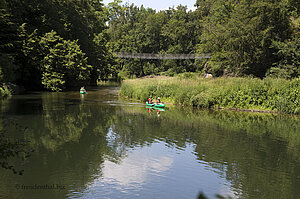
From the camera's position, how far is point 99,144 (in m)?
15.4

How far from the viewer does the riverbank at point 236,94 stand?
27.8 meters

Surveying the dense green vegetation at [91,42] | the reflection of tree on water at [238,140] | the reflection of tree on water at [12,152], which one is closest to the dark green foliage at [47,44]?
the dense green vegetation at [91,42]

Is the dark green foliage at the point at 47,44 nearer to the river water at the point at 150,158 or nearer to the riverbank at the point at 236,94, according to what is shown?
the riverbank at the point at 236,94

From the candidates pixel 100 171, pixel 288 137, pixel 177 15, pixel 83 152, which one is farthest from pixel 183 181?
pixel 177 15

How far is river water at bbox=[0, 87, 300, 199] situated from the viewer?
983 cm

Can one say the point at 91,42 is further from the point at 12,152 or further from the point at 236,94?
the point at 12,152

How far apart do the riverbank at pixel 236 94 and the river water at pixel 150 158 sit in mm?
4462

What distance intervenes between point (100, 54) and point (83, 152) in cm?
4892

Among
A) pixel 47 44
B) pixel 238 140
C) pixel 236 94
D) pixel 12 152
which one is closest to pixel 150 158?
pixel 238 140

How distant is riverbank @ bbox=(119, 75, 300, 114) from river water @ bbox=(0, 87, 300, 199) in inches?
176

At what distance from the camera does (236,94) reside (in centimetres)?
3017

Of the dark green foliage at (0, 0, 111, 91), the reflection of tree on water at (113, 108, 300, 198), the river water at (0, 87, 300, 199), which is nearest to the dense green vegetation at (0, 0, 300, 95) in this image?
the dark green foliage at (0, 0, 111, 91)

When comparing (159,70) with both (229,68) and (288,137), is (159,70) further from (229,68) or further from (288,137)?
(288,137)

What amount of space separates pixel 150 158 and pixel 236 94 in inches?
749
